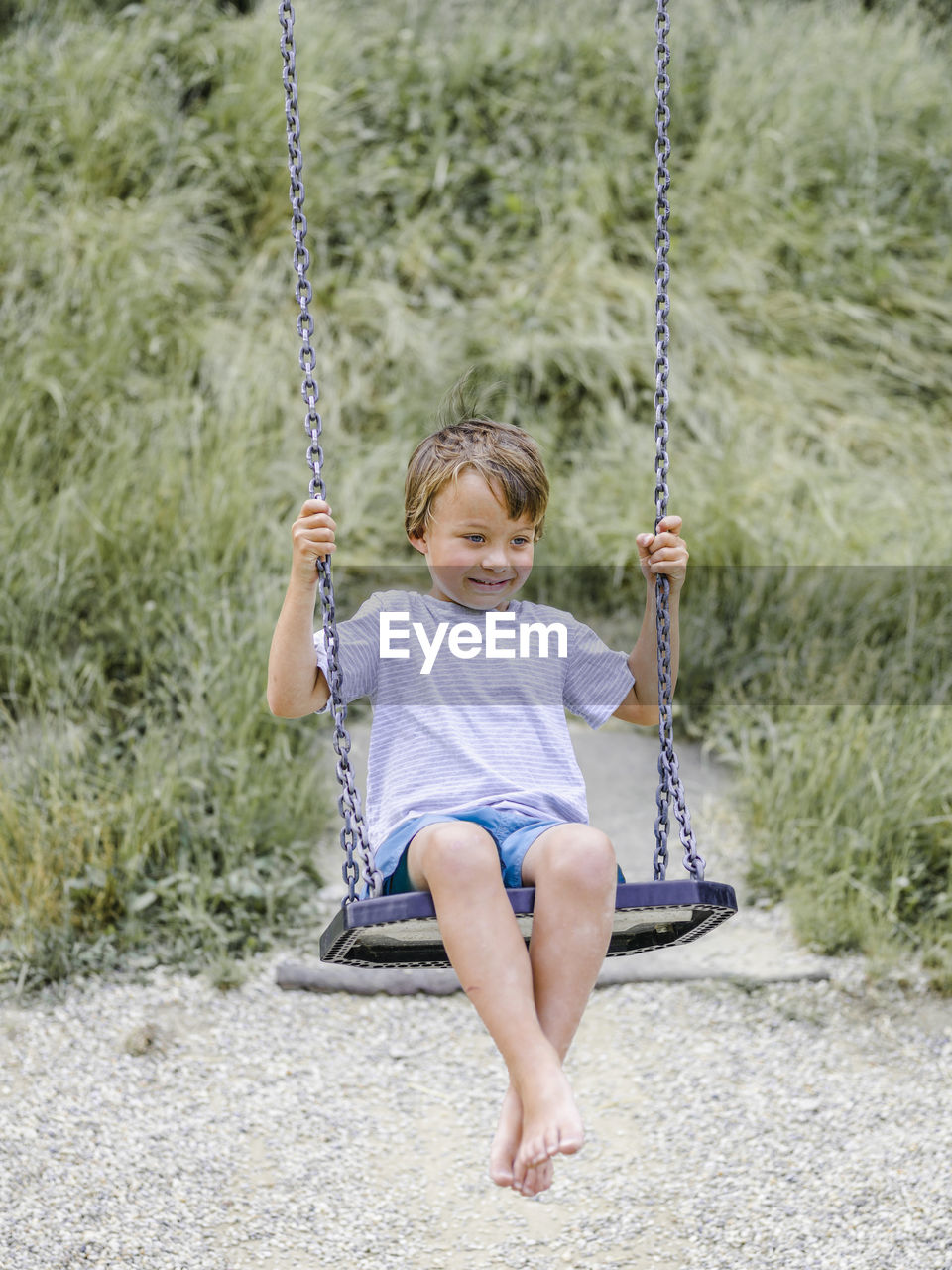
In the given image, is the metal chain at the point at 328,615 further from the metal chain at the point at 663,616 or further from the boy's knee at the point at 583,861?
the metal chain at the point at 663,616

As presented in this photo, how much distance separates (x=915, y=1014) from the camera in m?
3.83

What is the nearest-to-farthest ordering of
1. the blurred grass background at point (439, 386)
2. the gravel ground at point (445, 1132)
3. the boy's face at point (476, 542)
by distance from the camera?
the boy's face at point (476, 542) < the gravel ground at point (445, 1132) < the blurred grass background at point (439, 386)

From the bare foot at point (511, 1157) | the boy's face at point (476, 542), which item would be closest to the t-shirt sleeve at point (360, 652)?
the boy's face at point (476, 542)

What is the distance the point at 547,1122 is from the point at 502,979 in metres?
0.19

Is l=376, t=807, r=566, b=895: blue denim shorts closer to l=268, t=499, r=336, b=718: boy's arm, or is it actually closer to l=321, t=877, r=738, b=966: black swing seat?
l=321, t=877, r=738, b=966: black swing seat

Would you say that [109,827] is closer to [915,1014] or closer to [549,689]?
[549,689]

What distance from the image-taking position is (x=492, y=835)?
2.06 meters

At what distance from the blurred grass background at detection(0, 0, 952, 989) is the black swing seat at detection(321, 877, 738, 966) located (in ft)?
6.08

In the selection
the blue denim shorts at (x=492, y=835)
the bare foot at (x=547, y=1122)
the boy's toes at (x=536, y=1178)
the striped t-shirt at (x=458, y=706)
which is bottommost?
the boy's toes at (x=536, y=1178)

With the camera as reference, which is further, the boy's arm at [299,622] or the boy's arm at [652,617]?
the boy's arm at [652,617]

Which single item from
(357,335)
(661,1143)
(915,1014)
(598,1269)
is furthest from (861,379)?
(598,1269)

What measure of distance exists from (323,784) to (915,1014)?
6.33 feet

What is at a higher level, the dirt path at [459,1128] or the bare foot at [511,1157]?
the bare foot at [511,1157]

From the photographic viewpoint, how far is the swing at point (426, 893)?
193 cm
